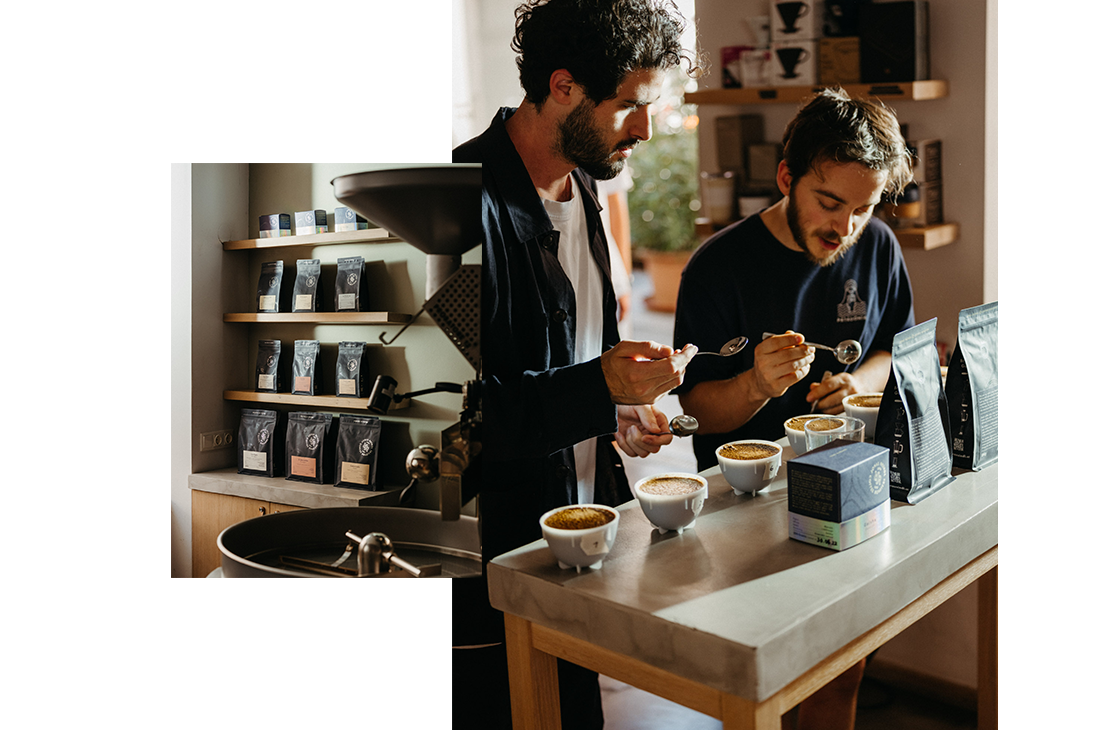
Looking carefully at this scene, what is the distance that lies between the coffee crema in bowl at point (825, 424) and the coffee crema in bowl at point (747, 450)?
14cm

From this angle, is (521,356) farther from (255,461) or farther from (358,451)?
(255,461)

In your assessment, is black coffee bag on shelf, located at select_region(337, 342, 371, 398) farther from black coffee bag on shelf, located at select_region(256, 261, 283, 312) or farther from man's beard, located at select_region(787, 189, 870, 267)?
man's beard, located at select_region(787, 189, 870, 267)

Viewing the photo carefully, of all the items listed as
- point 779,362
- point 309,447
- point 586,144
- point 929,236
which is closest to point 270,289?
point 309,447

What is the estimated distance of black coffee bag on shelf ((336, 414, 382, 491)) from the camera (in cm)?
172

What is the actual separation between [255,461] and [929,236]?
1.61 metres

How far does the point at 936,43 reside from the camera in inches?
78.5

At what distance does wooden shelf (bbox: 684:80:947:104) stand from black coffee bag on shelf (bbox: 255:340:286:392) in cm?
107

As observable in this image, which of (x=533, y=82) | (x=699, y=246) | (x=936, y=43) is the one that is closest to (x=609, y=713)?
(x=699, y=246)

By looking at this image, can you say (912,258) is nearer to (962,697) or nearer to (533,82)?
(533,82)

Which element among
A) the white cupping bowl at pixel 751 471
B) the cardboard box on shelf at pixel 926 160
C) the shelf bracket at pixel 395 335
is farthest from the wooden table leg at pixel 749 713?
the cardboard box on shelf at pixel 926 160

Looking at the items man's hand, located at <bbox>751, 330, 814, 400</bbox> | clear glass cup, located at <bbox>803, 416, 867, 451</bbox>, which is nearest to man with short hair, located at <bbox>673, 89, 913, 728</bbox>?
man's hand, located at <bbox>751, 330, 814, 400</bbox>

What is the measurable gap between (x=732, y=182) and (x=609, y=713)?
1.58 m

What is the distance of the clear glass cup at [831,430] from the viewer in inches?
70.7

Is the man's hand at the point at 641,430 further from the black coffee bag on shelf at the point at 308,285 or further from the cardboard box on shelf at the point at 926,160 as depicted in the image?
the cardboard box on shelf at the point at 926,160
